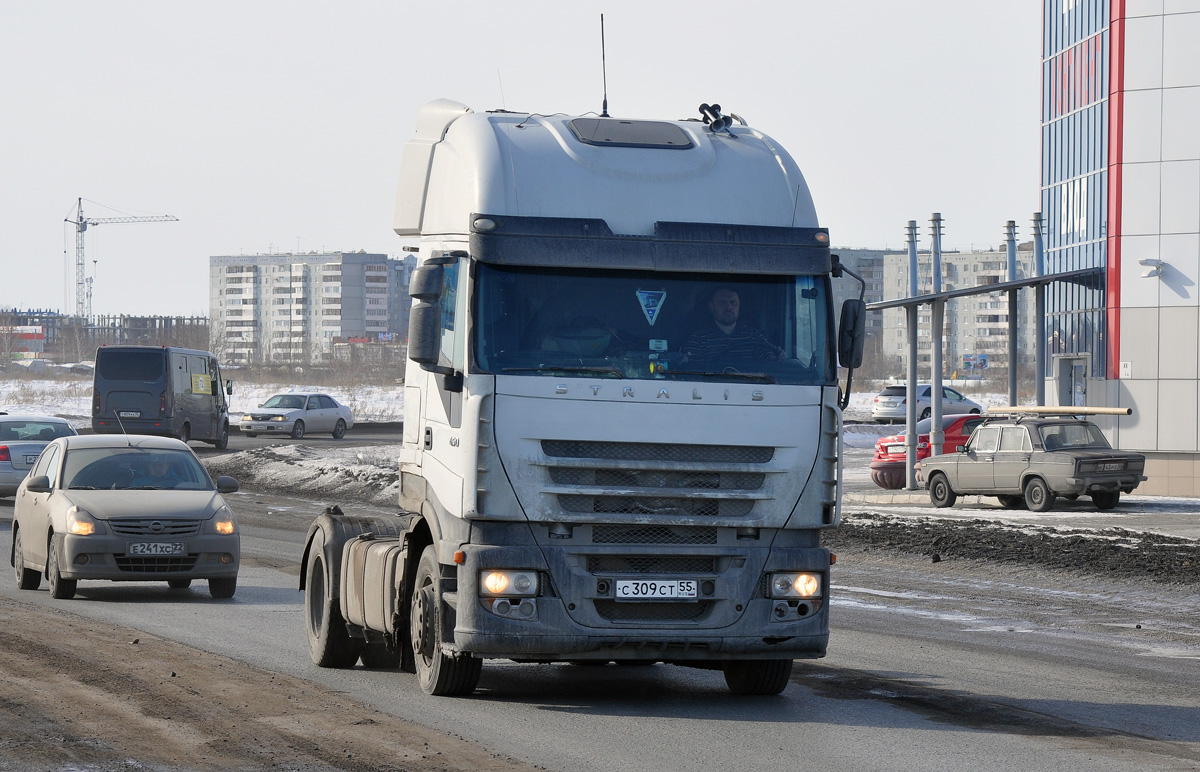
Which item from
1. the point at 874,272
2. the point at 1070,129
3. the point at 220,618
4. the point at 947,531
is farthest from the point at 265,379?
the point at 220,618

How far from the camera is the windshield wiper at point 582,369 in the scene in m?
8.59

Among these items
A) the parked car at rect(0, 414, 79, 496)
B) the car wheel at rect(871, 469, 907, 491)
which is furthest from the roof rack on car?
the parked car at rect(0, 414, 79, 496)

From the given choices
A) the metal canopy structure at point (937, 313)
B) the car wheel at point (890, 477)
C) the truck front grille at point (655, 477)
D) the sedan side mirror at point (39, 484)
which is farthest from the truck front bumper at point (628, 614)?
the car wheel at point (890, 477)

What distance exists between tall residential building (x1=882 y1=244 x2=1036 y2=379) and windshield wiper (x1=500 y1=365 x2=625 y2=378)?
138522 mm

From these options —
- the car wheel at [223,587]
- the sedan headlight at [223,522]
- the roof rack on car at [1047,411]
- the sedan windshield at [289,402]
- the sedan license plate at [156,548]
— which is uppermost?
the roof rack on car at [1047,411]

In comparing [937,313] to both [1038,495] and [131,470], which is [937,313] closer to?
[1038,495]

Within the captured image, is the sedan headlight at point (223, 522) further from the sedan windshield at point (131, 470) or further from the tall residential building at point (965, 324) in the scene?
the tall residential building at point (965, 324)

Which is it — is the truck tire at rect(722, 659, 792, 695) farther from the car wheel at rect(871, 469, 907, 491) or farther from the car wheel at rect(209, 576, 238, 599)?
the car wheel at rect(871, 469, 907, 491)

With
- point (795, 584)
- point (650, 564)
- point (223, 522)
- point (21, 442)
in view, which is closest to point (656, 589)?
point (650, 564)

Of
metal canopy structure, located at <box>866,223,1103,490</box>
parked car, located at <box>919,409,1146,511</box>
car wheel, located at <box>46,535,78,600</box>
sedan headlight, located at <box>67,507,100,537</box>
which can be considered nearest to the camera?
sedan headlight, located at <box>67,507,100,537</box>

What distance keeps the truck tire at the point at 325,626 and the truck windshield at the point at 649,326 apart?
9.87ft

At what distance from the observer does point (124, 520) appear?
1474cm

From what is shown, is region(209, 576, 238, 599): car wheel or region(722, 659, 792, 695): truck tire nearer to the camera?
region(722, 659, 792, 695): truck tire

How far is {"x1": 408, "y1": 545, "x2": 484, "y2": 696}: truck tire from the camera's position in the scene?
29.7 feet
